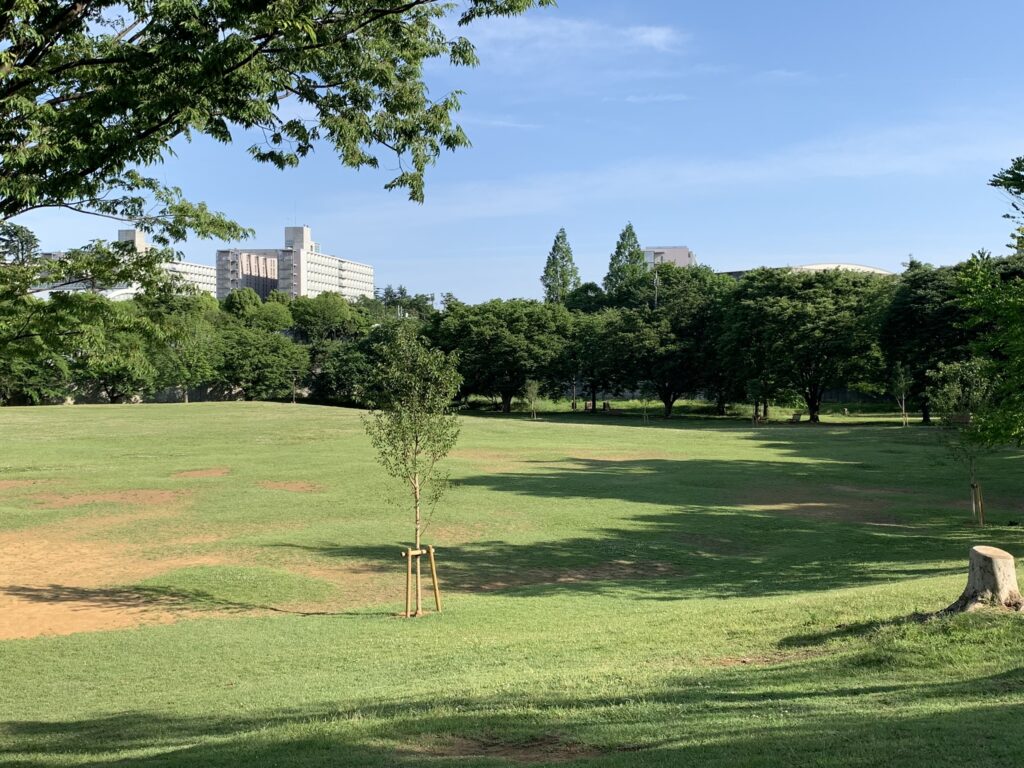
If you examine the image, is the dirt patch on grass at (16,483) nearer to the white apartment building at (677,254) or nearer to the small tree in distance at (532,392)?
the small tree in distance at (532,392)

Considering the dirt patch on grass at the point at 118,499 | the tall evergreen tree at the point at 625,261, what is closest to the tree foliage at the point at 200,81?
the dirt patch on grass at the point at 118,499

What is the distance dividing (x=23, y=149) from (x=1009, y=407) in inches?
874

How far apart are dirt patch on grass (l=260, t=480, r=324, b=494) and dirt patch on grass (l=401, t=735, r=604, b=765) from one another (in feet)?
→ 80.2

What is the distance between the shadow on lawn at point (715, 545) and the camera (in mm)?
18656

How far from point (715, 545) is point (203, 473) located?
22308 millimetres

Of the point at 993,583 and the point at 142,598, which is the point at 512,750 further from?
the point at 142,598

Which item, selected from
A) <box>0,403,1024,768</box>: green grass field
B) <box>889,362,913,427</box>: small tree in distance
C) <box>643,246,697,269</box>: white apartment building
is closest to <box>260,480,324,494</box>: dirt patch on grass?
<box>0,403,1024,768</box>: green grass field

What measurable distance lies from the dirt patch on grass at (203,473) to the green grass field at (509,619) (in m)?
0.31

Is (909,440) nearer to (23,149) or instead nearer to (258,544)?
(258,544)

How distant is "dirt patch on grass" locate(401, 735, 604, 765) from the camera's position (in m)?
6.76

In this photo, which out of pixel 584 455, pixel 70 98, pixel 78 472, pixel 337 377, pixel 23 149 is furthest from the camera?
pixel 337 377

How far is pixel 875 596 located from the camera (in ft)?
43.6

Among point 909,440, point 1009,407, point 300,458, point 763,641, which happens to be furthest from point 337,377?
point 763,641

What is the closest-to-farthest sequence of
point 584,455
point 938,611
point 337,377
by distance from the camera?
point 938,611 → point 584,455 → point 337,377
